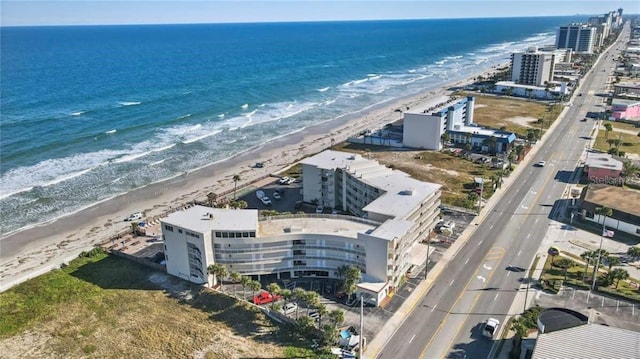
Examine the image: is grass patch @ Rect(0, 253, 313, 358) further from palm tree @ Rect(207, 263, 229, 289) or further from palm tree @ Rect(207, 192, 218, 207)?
palm tree @ Rect(207, 192, 218, 207)

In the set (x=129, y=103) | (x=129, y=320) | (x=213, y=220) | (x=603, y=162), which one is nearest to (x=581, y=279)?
(x=603, y=162)

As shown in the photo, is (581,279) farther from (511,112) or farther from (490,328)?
(511,112)

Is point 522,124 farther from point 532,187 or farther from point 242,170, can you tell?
point 242,170

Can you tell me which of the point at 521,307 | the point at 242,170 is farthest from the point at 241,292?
the point at 242,170

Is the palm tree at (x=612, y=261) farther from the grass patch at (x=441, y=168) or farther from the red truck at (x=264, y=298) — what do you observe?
the red truck at (x=264, y=298)

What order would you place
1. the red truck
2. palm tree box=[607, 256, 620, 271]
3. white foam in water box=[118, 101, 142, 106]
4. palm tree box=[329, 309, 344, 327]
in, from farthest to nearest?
white foam in water box=[118, 101, 142, 106] < palm tree box=[607, 256, 620, 271] < the red truck < palm tree box=[329, 309, 344, 327]

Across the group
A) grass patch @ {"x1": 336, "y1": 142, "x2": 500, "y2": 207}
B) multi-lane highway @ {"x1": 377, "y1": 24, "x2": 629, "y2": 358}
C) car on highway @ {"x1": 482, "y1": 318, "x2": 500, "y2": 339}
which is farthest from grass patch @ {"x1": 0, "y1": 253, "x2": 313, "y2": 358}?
grass patch @ {"x1": 336, "y1": 142, "x2": 500, "y2": 207}
